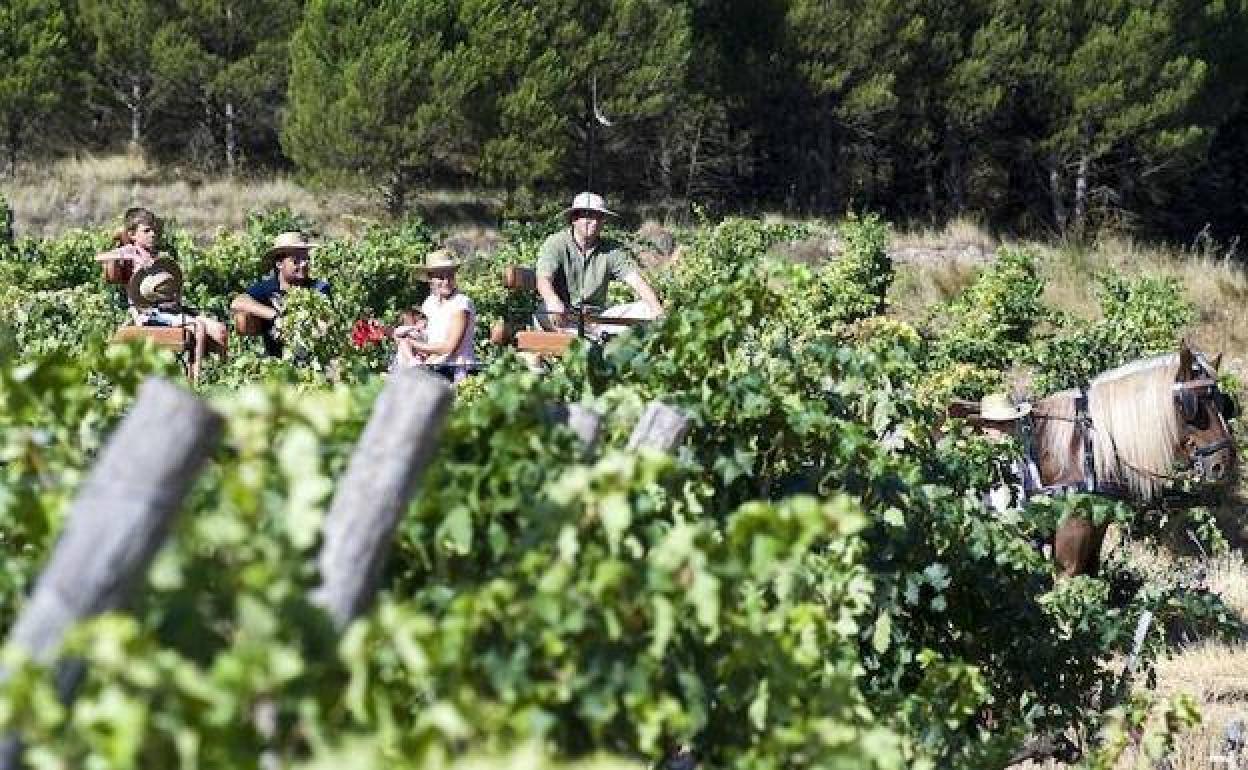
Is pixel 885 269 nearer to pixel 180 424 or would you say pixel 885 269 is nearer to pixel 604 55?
pixel 604 55

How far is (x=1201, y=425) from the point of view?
7809 millimetres

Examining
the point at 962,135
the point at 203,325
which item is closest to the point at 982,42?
the point at 962,135

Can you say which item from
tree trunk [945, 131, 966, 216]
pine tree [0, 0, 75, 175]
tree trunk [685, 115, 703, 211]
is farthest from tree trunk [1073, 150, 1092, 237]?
pine tree [0, 0, 75, 175]

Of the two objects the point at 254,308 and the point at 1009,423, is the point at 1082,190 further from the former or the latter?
the point at 254,308

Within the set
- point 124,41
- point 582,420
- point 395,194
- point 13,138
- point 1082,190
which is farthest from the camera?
point 1082,190

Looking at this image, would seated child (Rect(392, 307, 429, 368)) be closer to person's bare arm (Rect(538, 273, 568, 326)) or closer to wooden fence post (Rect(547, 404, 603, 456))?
person's bare arm (Rect(538, 273, 568, 326))

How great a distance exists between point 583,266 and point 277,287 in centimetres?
158

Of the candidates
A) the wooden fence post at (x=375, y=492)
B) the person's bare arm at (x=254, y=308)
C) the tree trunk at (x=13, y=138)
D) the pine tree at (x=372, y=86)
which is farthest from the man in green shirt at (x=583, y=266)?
the tree trunk at (x=13, y=138)

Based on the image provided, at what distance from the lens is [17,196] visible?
981 inches

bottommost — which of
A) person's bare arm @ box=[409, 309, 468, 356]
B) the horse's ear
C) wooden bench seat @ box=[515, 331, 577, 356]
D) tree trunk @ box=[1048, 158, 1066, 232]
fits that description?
tree trunk @ box=[1048, 158, 1066, 232]

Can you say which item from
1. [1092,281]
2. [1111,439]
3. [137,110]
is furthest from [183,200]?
[1111,439]

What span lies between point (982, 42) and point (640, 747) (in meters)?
26.8

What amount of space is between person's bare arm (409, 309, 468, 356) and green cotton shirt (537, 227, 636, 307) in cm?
43

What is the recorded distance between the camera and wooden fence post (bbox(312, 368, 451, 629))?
2.10m
